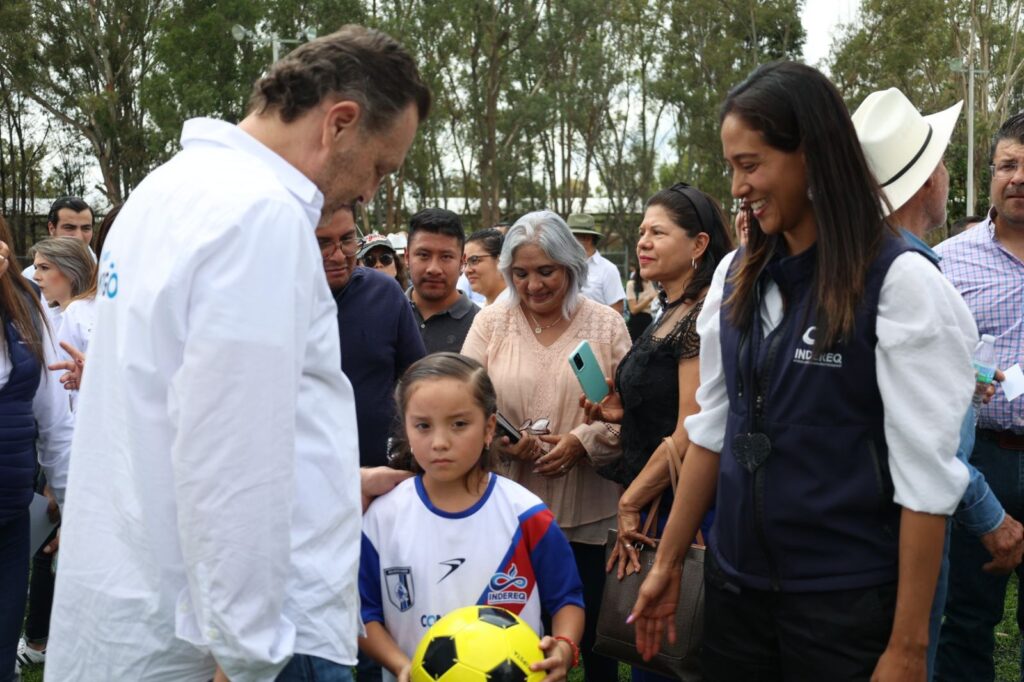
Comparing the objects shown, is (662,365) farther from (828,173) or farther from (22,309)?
(22,309)

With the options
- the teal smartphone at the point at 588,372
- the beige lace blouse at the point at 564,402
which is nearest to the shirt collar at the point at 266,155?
the teal smartphone at the point at 588,372

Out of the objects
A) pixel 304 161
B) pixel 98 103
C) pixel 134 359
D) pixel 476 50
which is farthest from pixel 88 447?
pixel 476 50

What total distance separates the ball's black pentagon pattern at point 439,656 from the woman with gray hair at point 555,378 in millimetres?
1277

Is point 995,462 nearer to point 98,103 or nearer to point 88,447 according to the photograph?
point 88,447

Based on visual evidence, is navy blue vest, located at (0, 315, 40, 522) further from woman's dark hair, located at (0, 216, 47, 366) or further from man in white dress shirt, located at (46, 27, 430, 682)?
man in white dress shirt, located at (46, 27, 430, 682)

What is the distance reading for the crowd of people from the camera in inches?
73.5

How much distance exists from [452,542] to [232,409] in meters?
1.54

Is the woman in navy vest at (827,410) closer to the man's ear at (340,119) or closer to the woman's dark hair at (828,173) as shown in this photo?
the woman's dark hair at (828,173)

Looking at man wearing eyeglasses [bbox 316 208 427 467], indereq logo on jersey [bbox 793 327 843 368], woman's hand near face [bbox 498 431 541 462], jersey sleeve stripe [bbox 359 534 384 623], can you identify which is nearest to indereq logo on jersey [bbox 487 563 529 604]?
jersey sleeve stripe [bbox 359 534 384 623]

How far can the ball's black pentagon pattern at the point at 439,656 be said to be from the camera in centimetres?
280

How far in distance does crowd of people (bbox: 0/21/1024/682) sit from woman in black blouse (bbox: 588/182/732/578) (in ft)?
0.05

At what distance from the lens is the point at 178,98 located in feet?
88.9

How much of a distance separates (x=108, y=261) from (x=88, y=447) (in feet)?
1.16

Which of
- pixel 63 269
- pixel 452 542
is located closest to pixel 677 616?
pixel 452 542
